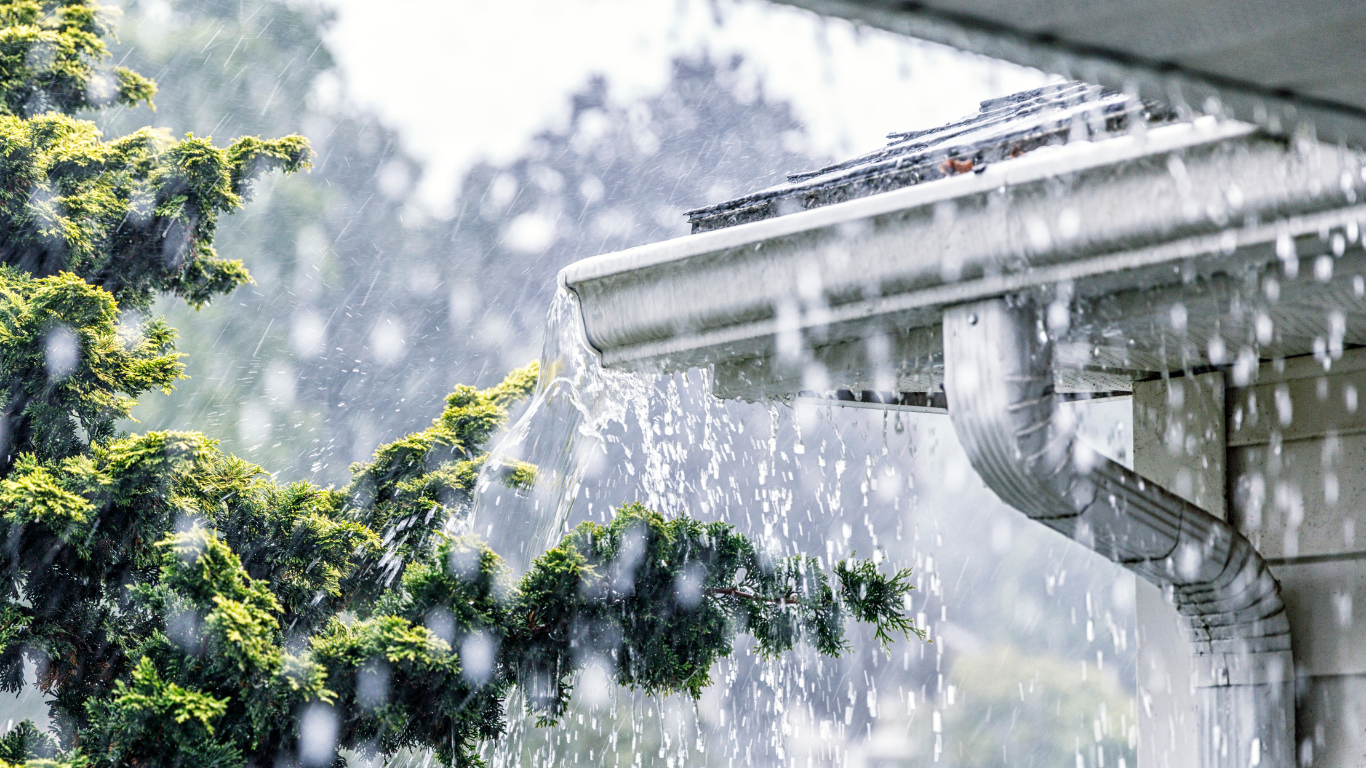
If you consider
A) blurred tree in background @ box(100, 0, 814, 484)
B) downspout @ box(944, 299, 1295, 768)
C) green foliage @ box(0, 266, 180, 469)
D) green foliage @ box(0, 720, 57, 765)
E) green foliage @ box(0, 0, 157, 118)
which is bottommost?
green foliage @ box(0, 720, 57, 765)

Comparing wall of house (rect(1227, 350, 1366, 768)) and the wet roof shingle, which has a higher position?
the wet roof shingle

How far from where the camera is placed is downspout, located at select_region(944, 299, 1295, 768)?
1.94 metres

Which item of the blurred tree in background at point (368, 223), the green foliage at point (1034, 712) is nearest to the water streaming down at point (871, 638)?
the green foliage at point (1034, 712)

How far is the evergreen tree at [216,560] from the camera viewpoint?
3.12 meters

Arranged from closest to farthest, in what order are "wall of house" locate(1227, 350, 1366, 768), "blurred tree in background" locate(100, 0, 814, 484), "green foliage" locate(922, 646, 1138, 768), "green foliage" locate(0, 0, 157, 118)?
"wall of house" locate(1227, 350, 1366, 768) < "green foliage" locate(0, 0, 157, 118) < "green foliage" locate(922, 646, 1138, 768) < "blurred tree in background" locate(100, 0, 814, 484)

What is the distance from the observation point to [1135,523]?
6.98ft

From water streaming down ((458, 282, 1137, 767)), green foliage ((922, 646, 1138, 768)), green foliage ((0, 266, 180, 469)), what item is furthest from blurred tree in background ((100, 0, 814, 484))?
green foliage ((0, 266, 180, 469))

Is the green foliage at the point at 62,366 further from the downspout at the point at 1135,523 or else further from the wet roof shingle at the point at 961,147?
the downspout at the point at 1135,523

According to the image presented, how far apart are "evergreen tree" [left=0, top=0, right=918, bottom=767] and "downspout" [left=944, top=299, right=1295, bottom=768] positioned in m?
1.21

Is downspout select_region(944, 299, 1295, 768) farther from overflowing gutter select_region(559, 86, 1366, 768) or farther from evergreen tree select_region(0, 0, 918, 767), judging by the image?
evergreen tree select_region(0, 0, 918, 767)

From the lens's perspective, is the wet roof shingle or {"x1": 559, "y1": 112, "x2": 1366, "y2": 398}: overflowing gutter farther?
the wet roof shingle

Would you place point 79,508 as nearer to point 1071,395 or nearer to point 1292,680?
point 1071,395

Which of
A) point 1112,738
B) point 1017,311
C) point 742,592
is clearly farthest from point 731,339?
point 1112,738

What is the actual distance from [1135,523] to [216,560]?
211 cm
